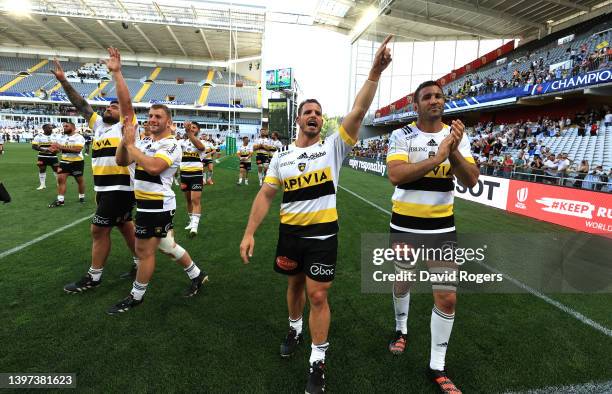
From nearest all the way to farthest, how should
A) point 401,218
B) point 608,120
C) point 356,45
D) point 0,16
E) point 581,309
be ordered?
point 401,218, point 581,309, point 608,120, point 356,45, point 0,16

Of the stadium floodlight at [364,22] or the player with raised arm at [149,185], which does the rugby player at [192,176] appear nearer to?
the player with raised arm at [149,185]

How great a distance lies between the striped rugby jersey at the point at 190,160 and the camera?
281 inches

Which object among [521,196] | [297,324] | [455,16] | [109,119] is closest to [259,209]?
[297,324]

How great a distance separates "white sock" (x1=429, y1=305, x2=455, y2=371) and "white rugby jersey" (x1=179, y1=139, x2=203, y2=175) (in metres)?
5.80

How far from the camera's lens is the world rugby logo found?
1053 cm

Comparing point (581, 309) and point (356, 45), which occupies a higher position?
point (356, 45)

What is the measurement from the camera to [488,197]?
12141 mm

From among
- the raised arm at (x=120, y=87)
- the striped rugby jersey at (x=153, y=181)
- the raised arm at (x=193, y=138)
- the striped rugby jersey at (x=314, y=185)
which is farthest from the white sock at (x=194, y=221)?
the striped rugby jersey at (x=314, y=185)

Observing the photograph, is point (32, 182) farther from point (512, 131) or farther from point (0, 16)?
point (0, 16)

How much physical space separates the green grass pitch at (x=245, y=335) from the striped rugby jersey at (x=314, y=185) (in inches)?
49.8

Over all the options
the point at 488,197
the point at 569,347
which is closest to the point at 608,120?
the point at 488,197

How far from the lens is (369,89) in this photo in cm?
242

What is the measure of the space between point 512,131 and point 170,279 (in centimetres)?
2204

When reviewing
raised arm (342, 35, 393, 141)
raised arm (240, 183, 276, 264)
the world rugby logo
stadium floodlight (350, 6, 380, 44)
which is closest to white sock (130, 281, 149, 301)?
raised arm (240, 183, 276, 264)
